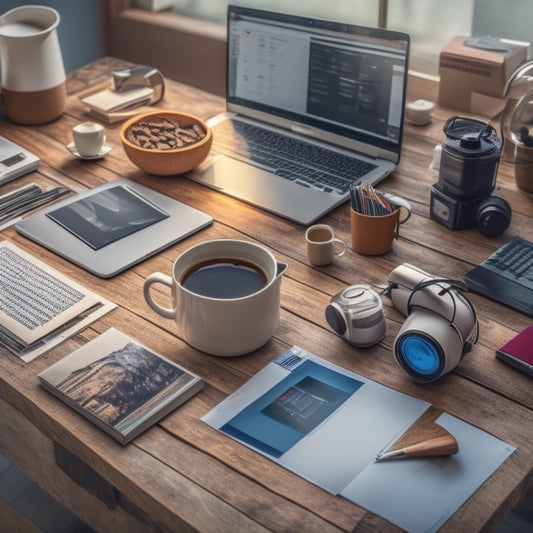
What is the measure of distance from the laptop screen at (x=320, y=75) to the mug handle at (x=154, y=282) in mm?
646

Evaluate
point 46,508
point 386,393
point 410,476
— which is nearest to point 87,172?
point 46,508

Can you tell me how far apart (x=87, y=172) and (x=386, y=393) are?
875 mm

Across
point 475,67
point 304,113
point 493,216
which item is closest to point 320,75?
point 304,113

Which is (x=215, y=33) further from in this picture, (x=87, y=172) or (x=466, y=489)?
(x=466, y=489)

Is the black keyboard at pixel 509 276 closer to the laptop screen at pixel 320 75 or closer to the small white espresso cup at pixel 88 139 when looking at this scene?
the laptop screen at pixel 320 75

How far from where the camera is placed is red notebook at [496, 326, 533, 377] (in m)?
1.17

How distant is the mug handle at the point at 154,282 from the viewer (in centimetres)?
122

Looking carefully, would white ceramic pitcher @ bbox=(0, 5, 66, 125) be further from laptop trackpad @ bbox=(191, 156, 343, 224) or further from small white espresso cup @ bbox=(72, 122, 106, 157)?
laptop trackpad @ bbox=(191, 156, 343, 224)

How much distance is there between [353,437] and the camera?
1083 millimetres

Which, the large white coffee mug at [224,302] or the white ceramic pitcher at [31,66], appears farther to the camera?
the white ceramic pitcher at [31,66]

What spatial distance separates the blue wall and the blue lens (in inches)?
71.5

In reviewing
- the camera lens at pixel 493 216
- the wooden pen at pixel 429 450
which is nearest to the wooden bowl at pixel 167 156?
the camera lens at pixel 493 216

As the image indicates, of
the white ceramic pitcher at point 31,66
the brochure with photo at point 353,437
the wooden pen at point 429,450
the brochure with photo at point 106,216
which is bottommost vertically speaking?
the brochure with photo at point 353,437

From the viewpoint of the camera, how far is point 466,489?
3.29 ft
